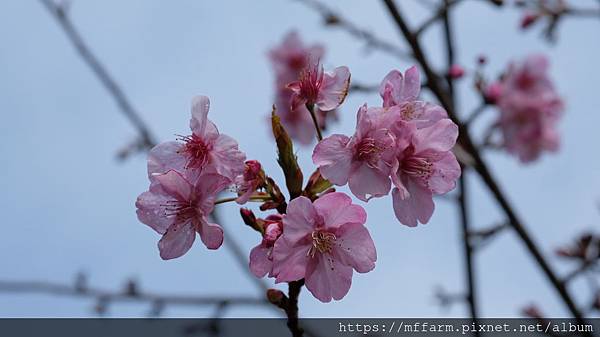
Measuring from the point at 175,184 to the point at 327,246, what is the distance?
0.43 meters

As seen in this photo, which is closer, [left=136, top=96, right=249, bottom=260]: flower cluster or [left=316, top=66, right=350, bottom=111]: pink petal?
[left=136, top=96, right=249, bottom=260]: flower cluster

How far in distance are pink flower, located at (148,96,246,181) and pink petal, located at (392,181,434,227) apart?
1.37ft

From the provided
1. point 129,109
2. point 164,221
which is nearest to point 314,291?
point 164,221

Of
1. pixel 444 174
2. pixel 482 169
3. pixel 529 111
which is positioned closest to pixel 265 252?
pixel 444 174

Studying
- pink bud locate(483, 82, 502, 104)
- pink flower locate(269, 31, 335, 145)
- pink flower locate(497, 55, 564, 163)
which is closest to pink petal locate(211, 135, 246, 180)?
pink bud locate(483, 82, 502, 104)

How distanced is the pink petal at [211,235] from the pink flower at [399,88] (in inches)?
22.0

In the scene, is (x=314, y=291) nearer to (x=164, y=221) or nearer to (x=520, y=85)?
(x=164, y=221)

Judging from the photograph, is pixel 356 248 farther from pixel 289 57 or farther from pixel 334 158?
pixel 289 57

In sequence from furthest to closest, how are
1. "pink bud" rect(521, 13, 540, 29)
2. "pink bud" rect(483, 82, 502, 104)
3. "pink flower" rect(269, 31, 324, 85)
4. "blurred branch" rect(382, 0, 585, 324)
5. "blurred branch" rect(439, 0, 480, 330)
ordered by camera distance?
"pink flower" rect(269, 31, 324, 85) < "pink bud" rect(521, 13, 540, 29) < "pink bud" rect(483, 82, 502, 104) < "blurred branch" rect(439, 0, 480, 330) < "blurred branch" rect(382, 0, 585, 324)

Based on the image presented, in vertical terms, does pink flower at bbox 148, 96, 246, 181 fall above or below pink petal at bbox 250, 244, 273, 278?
above

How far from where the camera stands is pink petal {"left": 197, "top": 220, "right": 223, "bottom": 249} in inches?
62.0

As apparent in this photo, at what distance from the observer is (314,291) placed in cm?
155

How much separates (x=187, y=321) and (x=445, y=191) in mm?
1685

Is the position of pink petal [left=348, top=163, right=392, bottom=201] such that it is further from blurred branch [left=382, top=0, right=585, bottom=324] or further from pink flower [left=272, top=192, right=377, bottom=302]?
blurred branch [left=382, top=0, right=585, bottom=324]
